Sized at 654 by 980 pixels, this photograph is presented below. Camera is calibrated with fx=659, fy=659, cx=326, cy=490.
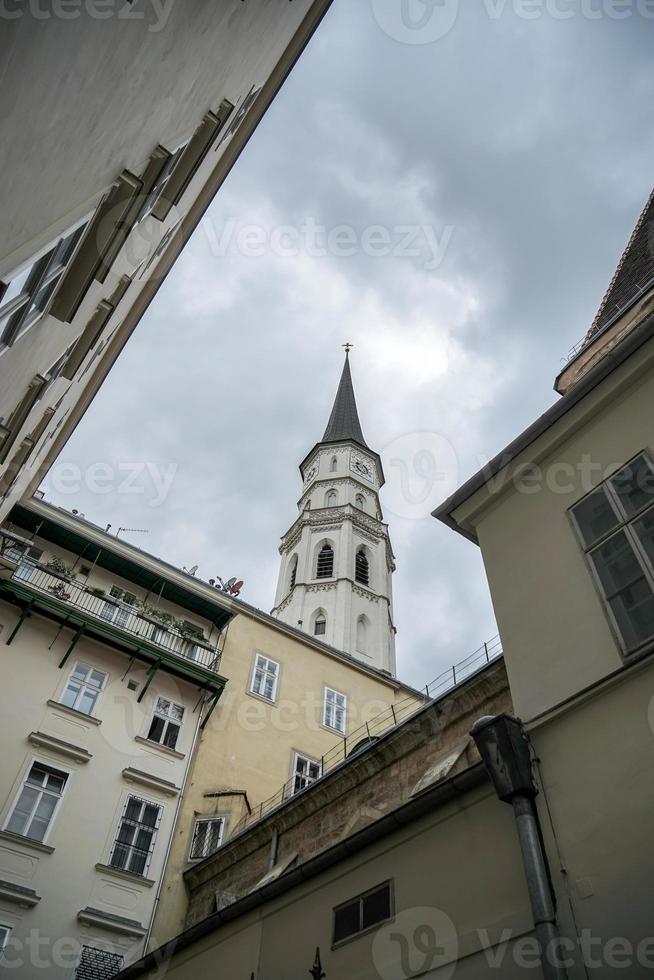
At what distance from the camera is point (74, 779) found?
16500mm

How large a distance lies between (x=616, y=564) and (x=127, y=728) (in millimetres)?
14868

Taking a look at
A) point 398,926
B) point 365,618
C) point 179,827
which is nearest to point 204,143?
point 398,926

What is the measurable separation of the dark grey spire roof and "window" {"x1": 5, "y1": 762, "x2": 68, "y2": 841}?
5140cm

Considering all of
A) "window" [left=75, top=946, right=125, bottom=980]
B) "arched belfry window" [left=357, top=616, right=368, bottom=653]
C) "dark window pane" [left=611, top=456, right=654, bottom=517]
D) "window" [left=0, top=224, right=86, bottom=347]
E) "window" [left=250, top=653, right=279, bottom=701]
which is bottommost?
"window" [left=75, top=946, right=125, bottom=980]

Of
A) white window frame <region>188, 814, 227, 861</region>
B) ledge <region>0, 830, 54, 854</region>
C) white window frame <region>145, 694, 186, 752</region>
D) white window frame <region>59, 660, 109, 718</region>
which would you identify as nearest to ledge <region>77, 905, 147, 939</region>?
ledge <region>0, 830, 54, 854</region>

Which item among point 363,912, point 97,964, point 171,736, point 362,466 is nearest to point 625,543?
point 363,912

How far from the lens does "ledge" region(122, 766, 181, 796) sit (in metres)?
17.3

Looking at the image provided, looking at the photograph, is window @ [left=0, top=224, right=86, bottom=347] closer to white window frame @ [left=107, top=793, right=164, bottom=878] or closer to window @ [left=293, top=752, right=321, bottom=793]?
white window frame @ [left=107, top=793, right=164, bottom=878]

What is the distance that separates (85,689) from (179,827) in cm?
449

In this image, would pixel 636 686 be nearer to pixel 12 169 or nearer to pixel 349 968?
pixel 349 968

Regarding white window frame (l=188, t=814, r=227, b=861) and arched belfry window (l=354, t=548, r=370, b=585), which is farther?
arched belfry window (l=354, t=548, r=370, b=585)

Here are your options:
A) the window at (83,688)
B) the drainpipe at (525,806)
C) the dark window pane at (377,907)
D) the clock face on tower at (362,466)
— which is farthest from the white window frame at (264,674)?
the clock face on tower at (362,466)

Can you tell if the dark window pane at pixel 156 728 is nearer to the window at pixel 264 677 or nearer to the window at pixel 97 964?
the window at pixel 264 677

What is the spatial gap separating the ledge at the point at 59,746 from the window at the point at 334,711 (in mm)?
8673
